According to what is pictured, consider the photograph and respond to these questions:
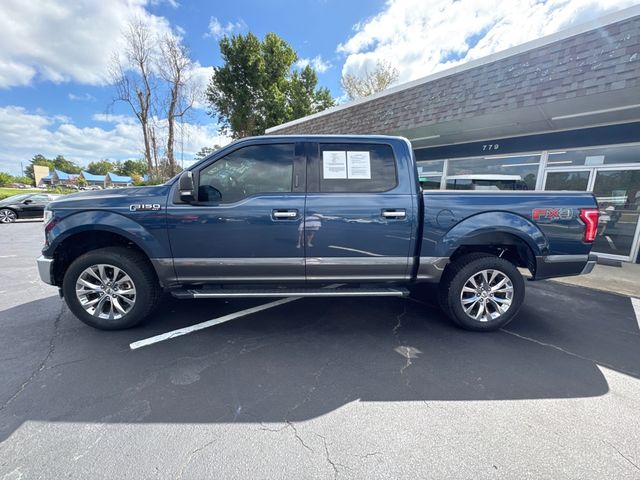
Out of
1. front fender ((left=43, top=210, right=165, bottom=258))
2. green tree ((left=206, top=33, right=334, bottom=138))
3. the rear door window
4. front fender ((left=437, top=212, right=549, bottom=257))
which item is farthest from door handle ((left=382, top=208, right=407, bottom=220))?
green tree ((left=206, top=33, right=334, bottom=138))

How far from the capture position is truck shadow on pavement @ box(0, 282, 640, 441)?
218 cm

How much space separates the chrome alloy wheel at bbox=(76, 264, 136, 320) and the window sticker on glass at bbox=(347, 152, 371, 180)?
109 inches

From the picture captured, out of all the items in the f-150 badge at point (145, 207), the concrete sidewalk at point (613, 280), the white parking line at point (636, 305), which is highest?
the f-150 badge at point (145, 207)

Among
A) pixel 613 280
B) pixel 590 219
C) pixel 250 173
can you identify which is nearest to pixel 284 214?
pixel 250 173

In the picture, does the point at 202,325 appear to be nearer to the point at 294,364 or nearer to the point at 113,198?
the point at 294,364

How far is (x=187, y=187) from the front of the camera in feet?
9.51

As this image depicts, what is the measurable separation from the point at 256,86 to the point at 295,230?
22.3 meters

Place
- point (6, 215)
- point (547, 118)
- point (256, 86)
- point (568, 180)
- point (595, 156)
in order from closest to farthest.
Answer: point (547, 118) < point (595, 156) < point (568, 180) < point (6, 215) < point (256, 86)

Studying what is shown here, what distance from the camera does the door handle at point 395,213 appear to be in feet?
10.1

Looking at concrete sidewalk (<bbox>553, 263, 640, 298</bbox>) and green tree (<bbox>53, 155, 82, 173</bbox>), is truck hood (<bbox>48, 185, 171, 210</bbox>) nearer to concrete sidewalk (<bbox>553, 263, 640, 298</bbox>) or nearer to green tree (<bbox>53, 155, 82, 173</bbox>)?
concrete sidewalk (<bbox>553, 263, 640, 298</bbox>)

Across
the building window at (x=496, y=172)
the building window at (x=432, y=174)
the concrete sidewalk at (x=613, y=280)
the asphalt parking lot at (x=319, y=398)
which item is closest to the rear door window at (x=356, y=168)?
the asphalt parking lot at (x=319, y=398)

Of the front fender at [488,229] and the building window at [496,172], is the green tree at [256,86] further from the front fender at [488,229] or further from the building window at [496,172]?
the front fender at [488,229]

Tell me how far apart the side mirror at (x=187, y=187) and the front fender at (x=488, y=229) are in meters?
2.74

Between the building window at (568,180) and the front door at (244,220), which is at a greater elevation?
the building window at (568,180)
